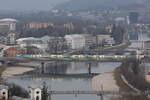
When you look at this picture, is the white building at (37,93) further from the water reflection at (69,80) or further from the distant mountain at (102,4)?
the distant mountain at (102,4)

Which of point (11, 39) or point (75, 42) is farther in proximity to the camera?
point (75, 42)

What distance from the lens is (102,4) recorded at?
305 ft

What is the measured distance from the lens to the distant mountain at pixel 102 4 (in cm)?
8631

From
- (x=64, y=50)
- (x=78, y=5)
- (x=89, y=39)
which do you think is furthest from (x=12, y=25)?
(x=78, y=5)

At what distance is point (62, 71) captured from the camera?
2662 centimetres

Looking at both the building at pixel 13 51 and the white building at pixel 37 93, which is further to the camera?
the building at pixel 13 51

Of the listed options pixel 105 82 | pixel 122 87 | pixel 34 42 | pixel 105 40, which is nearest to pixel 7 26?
pixel 105 40

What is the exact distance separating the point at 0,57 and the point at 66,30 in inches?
736

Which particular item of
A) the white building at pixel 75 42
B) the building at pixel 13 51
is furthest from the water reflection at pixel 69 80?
the white building at pixel 75 42

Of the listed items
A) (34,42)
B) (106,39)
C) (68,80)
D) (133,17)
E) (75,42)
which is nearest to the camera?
(68,80)

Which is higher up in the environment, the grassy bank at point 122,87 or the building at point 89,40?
the building at point 89,40

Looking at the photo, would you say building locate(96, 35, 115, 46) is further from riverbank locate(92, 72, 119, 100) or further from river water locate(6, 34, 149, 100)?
riverbank locate(92, 72, 119, 100)

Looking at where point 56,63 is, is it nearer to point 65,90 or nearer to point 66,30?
point 65,90

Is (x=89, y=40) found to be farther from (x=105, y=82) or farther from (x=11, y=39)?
(x=105, y=82)
